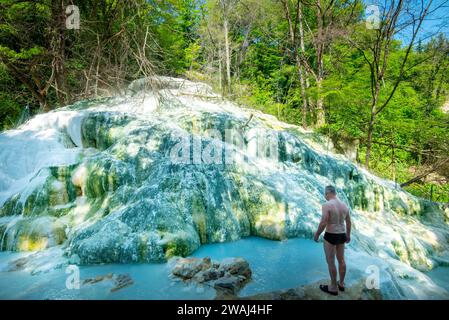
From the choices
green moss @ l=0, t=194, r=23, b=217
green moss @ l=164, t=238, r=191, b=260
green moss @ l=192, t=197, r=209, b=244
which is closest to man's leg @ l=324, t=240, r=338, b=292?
green moss @ l=164, t=238, r=191, b=260

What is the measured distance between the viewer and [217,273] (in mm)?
3539

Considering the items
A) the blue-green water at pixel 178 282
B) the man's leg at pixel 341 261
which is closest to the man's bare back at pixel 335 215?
the man's leg at pixel 341 261

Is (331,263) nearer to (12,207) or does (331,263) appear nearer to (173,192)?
(173,192)

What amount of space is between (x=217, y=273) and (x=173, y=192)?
2.12 m

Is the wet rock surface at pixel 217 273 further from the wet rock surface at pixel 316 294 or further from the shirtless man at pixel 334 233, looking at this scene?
the shirtless man at pixel 334 233

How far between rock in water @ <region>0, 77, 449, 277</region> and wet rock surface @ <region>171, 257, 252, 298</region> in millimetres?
727

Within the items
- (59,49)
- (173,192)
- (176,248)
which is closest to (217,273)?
(176,248)

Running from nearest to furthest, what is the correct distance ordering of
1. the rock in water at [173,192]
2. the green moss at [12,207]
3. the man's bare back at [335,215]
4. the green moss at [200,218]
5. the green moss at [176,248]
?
the man's bare back at [335,215] → the green moss at [176,248] → the rock in water at [173,192] → the green moss at [200,218] → the green moss at [12,207]

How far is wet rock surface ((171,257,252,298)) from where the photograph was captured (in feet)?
11.0

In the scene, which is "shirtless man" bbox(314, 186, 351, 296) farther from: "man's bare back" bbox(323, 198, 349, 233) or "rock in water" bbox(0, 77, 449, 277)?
"rock in water" bbox(0, 77, 449, 277)

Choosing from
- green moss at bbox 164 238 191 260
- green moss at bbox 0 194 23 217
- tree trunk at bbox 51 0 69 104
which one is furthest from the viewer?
tree trunk at bbox 51 0 69 104

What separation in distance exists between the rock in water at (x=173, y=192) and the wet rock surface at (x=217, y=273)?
727mm

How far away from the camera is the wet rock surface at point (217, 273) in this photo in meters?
3.34

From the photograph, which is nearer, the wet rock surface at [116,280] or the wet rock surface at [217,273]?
the wet rock surface at [217,273]
